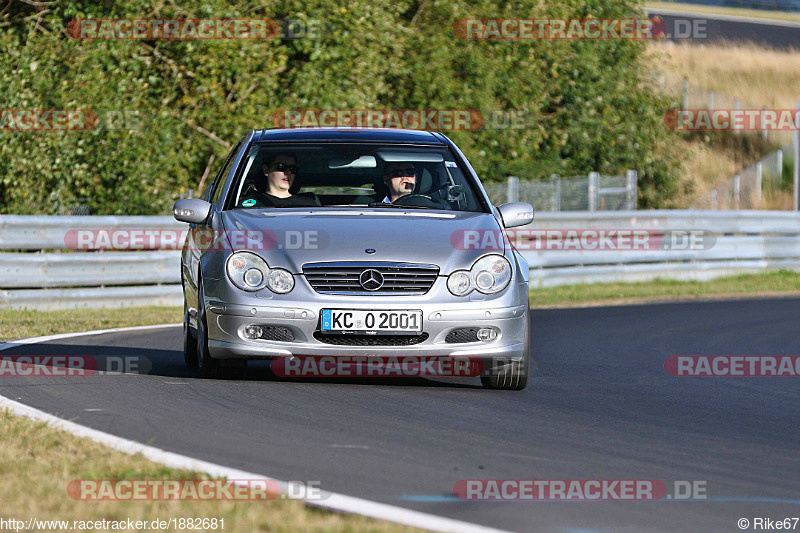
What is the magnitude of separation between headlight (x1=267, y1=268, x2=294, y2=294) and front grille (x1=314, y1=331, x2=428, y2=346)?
315 millimetres

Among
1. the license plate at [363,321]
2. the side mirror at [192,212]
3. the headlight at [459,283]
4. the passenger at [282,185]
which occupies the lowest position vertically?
the license plate at [363,321]

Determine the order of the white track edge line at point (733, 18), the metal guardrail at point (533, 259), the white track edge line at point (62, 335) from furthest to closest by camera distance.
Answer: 1. the white track edge line at point (733, 18)
2. the metal guardrail at point (533, 259)
3. the white track edge line at point (62, 335)

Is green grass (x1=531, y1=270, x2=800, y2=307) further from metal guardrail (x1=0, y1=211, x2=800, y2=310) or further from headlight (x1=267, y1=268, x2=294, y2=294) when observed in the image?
headlight (x1=267, y1=268, x2=294, y2=294)

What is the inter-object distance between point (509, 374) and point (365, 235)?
49.3 inches

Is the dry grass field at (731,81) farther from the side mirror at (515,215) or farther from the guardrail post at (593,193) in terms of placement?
the side mirror at (515,215)

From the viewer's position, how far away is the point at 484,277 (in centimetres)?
834

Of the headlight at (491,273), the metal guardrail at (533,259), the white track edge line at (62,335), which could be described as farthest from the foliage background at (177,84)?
the headlight at (491,273)

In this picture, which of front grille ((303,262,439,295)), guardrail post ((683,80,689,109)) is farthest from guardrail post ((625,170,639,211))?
guardrail post ((683,80,689,109))

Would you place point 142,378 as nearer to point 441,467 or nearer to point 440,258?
point 440,258

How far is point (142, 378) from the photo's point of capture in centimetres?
888

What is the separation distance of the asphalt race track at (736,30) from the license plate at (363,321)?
139ft

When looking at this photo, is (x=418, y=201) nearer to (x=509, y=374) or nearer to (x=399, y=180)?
(x=399, y=180)

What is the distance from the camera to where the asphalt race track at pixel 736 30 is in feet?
166

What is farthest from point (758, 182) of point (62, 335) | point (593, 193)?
point (62, 335)
